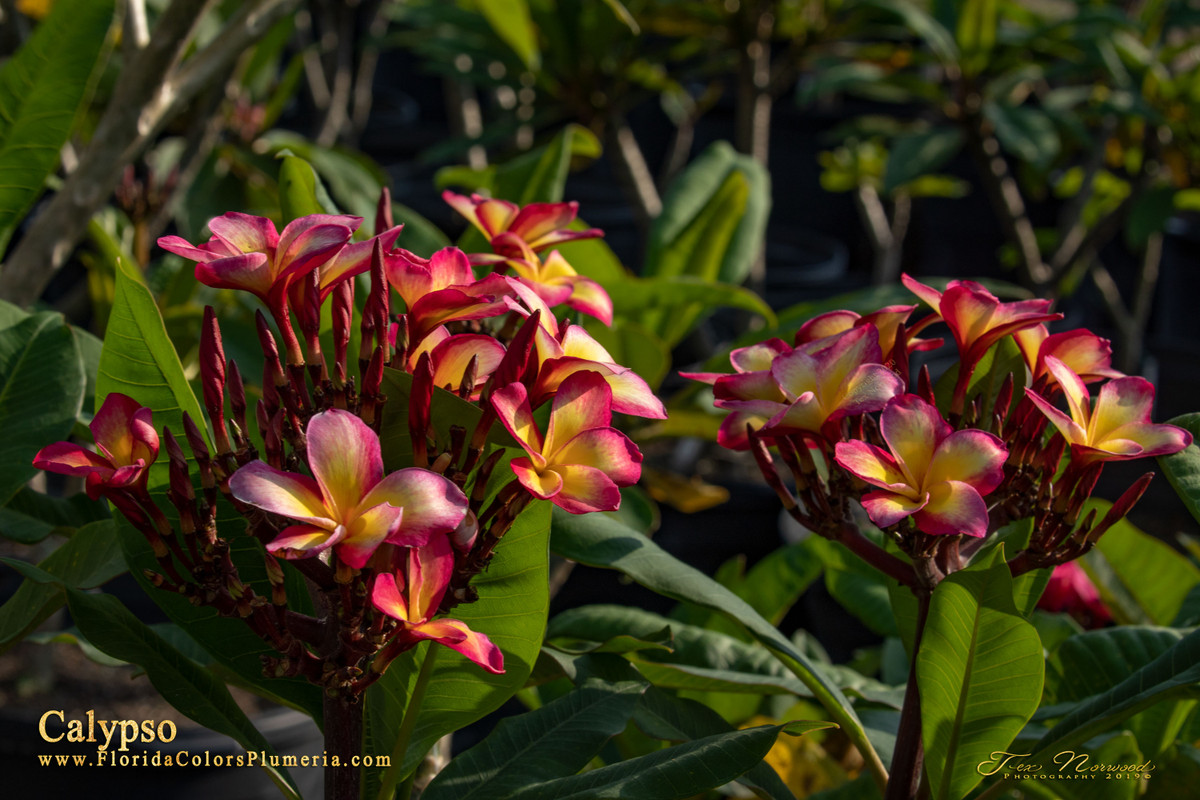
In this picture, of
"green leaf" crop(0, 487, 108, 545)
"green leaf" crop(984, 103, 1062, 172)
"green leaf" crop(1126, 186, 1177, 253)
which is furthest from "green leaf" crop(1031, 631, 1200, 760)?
"green leaf" crop(1126, 186, 1177, 253)

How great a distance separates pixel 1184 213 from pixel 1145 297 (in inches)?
56.1

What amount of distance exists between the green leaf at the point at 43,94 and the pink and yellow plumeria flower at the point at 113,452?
1.37 ft

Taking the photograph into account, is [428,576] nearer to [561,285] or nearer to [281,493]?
[281,493]

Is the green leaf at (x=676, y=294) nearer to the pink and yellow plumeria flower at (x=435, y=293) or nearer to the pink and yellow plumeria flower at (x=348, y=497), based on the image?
the pink and yellow plumeria flower at (x=435, y=293)

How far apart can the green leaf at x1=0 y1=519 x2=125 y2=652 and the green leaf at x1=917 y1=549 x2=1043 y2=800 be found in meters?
0.53

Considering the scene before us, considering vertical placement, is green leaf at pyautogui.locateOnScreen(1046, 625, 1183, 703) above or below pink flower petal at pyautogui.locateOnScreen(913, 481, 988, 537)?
below

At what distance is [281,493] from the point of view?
475mm

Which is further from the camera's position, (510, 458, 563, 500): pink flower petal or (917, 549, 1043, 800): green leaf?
(917, 549, 1043, 800): green leaf

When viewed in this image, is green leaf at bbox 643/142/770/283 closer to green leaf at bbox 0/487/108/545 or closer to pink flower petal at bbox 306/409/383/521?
green leaf at bbox 0/487/108/545

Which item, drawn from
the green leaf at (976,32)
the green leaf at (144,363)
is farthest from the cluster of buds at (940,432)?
the green leaf at (976,32)

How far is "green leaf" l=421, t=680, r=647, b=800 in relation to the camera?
704 millimetres

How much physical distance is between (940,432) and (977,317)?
105mm

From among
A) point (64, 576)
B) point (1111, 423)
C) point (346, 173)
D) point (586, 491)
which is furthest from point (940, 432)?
point (346, 173)

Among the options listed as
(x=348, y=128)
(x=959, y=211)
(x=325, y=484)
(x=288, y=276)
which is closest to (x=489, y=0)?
(x=348, y=128)
